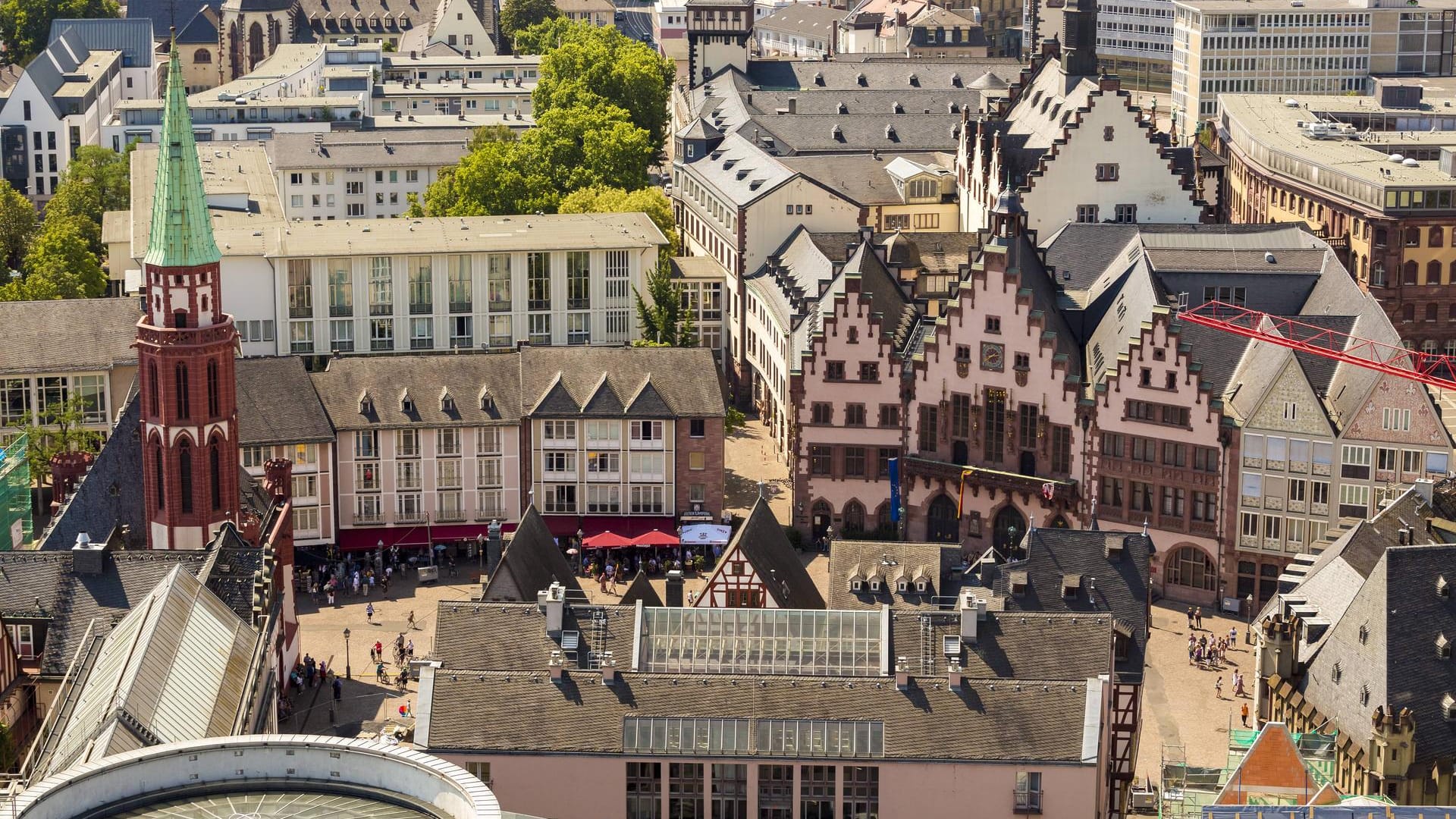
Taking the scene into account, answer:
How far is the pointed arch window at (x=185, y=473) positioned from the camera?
14275 cm

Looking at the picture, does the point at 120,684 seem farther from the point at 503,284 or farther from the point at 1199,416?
the point at 503,284

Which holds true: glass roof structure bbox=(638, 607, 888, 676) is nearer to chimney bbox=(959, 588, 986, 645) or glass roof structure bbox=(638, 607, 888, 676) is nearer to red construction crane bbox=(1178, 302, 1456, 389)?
chimney bbox=(959, 588, 986, 645)

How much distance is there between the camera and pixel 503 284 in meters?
196

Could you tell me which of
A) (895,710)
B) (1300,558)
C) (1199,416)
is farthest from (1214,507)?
(895,710)

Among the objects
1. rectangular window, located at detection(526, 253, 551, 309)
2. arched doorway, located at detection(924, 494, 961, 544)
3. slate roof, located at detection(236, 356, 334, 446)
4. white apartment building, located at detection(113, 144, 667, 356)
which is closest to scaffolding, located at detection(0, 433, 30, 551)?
slate roof, located at detection(236, 356, 334, 446)

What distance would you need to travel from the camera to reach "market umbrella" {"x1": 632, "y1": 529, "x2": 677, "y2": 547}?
164 meters

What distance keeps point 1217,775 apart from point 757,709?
21.9m

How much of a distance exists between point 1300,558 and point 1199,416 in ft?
53.6

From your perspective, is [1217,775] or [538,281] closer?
[1217,775]

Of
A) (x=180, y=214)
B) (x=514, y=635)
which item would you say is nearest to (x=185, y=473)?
(x=180, y=214)

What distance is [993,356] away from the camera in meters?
164

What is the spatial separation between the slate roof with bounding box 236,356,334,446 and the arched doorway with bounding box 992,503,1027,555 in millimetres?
39944

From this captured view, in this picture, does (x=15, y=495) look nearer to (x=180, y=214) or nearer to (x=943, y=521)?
(x=180, y=214)

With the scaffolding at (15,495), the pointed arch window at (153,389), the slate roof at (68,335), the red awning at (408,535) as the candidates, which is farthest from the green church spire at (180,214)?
the slate roof at (68,335)
